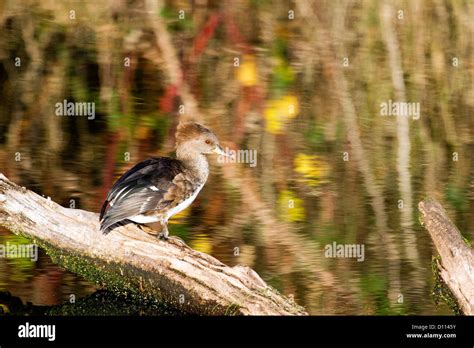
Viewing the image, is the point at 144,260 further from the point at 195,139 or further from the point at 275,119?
the point at 275,119

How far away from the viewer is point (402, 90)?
688 centimetres

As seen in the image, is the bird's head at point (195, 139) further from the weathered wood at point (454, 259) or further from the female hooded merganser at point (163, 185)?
the weathered wood at point (454, 259)

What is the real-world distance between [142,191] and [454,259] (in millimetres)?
1392

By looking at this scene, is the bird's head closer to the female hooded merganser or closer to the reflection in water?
the female hooded merganser

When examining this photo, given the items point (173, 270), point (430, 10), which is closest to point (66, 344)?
point (173, 270)

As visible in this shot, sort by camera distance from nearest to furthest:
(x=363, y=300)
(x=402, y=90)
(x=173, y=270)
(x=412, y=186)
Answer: (x=173, y=270)
(x=363, y=300)
(x=412, y=186)
(x=402, y=90)

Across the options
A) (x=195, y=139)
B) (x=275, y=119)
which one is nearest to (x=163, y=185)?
(x=195, y=139)

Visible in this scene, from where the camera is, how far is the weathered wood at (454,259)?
4973 millimetres

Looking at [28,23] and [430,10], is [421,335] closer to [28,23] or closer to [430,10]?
[430,10]

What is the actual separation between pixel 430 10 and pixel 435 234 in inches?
94.8

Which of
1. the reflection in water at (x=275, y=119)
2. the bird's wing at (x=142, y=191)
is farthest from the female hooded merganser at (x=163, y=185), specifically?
the reflection in water at (x=275, y=119)

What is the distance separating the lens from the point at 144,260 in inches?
199

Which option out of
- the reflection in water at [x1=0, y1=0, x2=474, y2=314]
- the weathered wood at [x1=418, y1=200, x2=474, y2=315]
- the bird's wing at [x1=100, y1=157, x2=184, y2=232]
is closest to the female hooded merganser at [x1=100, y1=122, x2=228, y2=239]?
the bird's wing at [x1=100, y1=157, x2=184, y2=232]

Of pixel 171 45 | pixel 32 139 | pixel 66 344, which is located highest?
pixel 171 45
